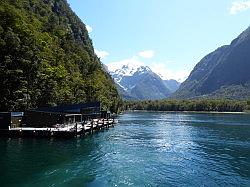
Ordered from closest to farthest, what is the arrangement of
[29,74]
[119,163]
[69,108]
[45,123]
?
[119,163] → [45,123] → [69,108] → [29,74]

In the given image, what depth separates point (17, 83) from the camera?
320 feet

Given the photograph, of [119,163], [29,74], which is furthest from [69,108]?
[119,163]

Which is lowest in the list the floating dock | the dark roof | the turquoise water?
the turquoise water

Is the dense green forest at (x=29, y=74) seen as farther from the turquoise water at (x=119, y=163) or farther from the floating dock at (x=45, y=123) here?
the turquoise water at (x=119, y=163)

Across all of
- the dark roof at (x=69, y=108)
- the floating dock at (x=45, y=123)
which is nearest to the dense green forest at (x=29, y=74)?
the dark roof at (x=69, y=108)

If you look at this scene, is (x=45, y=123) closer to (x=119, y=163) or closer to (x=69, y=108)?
(x=69, y=108)

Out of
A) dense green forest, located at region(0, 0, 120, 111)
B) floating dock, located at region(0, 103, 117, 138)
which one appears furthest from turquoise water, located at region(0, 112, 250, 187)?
dense green forest, located at region(0, 0, 120, 111)

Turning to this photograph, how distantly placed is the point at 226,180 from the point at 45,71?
83.2 meters

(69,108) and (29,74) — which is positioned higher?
(29,74)

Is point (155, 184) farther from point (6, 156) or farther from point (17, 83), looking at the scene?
point (17, 83)

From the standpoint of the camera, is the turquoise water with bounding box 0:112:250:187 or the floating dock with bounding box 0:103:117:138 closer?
the turquoise water with bounding box 0:112:250:187

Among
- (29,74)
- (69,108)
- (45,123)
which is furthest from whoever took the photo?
(29,74)

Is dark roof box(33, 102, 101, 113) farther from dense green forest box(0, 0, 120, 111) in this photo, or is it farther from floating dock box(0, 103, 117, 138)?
dense green forest box(0, 0, 120, 111)

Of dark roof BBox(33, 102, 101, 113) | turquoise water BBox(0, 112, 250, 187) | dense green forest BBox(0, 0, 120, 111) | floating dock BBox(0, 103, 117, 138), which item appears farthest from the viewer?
dense green forest BBox(0, 0, 120, 111)
